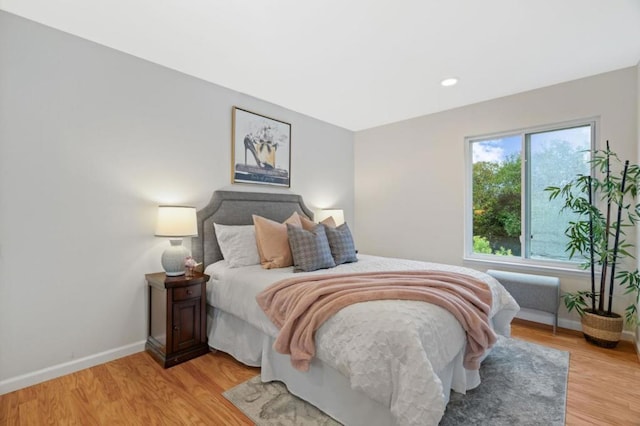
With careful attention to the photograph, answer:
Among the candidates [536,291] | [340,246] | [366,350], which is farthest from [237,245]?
[536,291]

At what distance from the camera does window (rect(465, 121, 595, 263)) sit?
10.0ft

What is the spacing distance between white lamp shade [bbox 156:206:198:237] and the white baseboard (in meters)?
0.99

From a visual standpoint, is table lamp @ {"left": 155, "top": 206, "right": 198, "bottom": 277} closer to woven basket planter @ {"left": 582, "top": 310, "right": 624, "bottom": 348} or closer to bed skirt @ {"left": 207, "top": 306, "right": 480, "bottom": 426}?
bed skirt @ {"left": 207, "top": 306, "right": 480, "bottom": 426}

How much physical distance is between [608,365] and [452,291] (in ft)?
5.43

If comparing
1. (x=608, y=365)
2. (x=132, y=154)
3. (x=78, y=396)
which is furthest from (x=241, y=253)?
(x=608, y=365)

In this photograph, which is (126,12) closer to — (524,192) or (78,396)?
(78,396)

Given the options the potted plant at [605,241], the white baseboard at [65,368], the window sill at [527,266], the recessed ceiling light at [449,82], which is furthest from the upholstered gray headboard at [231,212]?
the potted plant at [605,241]

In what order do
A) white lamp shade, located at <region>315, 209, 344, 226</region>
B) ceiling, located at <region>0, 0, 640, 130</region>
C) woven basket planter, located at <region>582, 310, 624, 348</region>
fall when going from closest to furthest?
1. ceiling, located at <region>0, 0, 640, 130</region>
2. woven basket planter, located at <region>582, 310, 624, 348</region>
3. white lamp shade, located at <region>315, 209, 344, 226</region>

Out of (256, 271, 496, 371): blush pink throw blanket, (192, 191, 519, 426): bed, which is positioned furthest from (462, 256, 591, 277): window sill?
(256, 271, 496, 371): blush pink throw blanket

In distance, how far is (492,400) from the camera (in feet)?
6.02

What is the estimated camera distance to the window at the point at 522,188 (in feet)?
10.0

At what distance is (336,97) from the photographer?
10.9 ft

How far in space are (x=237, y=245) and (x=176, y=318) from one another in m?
0.77

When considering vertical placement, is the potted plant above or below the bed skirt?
above
